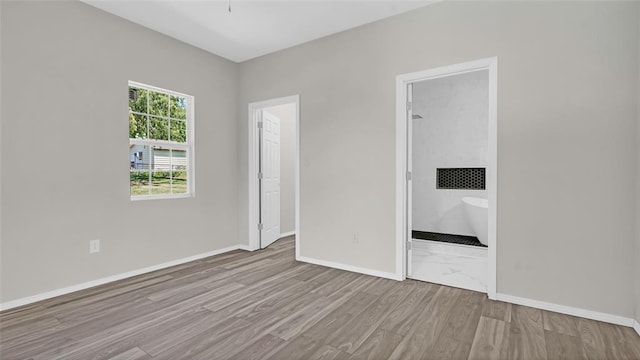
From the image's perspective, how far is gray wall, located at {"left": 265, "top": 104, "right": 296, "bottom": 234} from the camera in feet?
17.8

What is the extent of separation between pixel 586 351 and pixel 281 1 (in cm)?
357

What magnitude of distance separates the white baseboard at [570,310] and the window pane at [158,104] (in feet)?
13.2

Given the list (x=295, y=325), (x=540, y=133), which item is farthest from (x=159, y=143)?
(x=540, y=133)

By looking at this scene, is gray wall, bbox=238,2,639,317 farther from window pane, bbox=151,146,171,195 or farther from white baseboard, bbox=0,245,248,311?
window pane, bbox=151,146,171,195

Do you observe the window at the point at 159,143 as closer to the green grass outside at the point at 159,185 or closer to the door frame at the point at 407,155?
the green grass outside at the point at 159,185

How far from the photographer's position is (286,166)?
5566 mm

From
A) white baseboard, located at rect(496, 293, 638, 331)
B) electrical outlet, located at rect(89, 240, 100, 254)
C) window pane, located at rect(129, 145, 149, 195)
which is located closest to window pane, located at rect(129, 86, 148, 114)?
window pane, located at rect(129, 145, 149, 195)

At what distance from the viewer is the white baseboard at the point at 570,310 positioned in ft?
7.25

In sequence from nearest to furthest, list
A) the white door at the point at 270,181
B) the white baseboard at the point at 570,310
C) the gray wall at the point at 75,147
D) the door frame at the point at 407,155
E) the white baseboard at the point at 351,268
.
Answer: the white baseboard at the point at 570,310
the gray wall at the point at 75,147
the door frame at the point at 407,155
the white baseboard at the point at 351,268
the white door at the point at 270,181

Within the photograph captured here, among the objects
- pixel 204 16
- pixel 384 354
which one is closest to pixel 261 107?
pixel 204 16

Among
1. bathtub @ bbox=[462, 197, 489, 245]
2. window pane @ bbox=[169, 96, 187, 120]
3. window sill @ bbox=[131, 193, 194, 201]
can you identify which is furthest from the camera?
bathtub @ bbox=[462, 197, 489, 245]

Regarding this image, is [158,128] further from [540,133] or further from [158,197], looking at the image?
[540,133]

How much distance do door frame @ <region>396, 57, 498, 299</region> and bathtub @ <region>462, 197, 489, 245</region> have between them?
1471 millimetres

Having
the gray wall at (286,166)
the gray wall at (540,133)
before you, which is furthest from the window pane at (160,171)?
the gray wall at (540,133)
